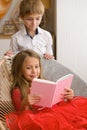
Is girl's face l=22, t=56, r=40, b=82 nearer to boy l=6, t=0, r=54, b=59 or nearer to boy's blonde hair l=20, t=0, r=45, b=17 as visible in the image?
boy l=6, t=0, r=54, b=59

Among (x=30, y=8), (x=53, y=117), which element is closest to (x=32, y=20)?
(x=30, y=8)

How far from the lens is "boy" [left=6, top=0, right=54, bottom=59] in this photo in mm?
2273

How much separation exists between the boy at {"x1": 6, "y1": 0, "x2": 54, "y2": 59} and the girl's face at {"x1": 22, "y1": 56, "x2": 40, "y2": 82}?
39 cm

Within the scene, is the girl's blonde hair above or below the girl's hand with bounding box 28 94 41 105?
above

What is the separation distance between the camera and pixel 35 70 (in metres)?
1.86

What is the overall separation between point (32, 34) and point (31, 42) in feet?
0.21

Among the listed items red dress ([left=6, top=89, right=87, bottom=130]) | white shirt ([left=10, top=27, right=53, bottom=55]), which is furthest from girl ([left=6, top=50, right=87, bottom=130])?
white shirt ([left=10, top=27, right=53, bottom=55])

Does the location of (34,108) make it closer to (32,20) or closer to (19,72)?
(19,72)

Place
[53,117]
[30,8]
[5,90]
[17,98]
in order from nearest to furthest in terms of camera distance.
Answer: [53,117], [17,98], [5,90], [30,8]

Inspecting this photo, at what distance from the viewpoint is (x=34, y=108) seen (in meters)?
1.84

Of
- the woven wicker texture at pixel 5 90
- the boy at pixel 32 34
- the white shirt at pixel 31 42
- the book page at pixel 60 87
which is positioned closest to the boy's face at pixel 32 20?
the boy at pixel 32 34

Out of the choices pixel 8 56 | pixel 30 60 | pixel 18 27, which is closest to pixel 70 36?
pixel 18 27

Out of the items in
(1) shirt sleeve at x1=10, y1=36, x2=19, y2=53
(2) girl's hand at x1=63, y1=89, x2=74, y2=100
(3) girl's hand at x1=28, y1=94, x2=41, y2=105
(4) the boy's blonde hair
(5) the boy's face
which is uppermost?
(4) the boy's blonde hair

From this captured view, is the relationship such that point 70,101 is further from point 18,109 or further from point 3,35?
point 3,35
